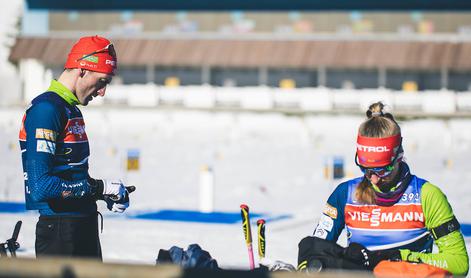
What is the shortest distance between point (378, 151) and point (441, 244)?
65cm

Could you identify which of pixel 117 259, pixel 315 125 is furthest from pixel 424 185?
pixel 315 125

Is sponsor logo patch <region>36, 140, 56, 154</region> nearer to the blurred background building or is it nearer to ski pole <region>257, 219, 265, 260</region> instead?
ski pole <region>257, 219, 265, 260</region>

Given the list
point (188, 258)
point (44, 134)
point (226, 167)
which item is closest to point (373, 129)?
point (188, 258)

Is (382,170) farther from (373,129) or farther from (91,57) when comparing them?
(91,57)

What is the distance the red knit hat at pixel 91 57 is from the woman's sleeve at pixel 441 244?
1971 millimetres

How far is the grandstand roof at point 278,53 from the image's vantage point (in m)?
39.8

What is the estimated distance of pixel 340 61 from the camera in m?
40.0

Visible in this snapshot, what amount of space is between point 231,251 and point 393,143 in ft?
20.9

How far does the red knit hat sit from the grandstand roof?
115 ft

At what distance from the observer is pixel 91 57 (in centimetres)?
516

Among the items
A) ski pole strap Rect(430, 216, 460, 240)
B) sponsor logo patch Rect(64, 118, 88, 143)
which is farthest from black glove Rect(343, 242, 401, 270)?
sponsor logo patch Rect(64, 118, 88, 143)

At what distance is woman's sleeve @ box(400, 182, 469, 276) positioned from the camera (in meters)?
5.01

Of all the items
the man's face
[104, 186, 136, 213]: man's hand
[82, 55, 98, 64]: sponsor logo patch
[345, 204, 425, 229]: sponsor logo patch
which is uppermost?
[82, 55, 98, 64]: sponsor logo patch

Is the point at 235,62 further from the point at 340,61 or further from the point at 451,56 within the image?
the point at 451,56
